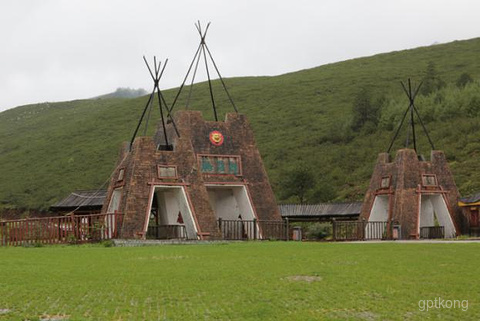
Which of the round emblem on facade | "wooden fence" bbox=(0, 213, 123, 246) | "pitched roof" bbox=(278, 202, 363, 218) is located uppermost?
the round emblem on facade

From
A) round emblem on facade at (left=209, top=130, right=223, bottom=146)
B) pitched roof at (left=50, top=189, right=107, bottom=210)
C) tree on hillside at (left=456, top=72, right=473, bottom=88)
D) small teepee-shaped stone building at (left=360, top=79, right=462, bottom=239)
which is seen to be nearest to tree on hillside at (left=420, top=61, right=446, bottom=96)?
tree on hillside at (left=456, top=72, right=473, bottom=88)

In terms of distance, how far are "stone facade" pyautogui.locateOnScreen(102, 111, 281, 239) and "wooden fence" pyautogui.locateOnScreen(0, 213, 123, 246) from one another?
94 centimetres

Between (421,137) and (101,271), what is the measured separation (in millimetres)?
58150

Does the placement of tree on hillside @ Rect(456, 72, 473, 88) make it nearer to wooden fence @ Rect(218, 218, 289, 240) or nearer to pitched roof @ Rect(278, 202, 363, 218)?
pitched roof @ Rect(278, 202, 363, 218)

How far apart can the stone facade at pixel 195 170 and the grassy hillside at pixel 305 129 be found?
16883 millimetres

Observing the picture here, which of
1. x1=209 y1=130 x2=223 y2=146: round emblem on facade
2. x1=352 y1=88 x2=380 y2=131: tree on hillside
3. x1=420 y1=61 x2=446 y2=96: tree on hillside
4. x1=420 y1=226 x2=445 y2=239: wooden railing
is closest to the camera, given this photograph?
x1=209 y1=130 x2=223 y2=146: round emblem on facade

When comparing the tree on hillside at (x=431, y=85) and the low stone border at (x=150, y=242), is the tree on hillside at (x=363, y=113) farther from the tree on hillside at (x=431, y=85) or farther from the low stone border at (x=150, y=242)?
the low stone border at (x=150, y=242)

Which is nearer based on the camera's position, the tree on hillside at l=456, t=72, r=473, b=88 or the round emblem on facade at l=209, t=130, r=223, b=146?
the round emblem on facade at l=209, t=130, r=223, b=146

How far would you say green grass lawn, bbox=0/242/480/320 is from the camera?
10.2m

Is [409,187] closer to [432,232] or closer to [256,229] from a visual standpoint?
[432,232]

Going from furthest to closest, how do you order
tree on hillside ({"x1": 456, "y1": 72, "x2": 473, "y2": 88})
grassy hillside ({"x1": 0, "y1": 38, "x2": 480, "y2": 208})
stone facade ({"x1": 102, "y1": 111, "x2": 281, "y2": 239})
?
tree on hillside ({"x1": 456, "y1": 72, "x2": 473, "y2": 88}), grassy hillside ({"x1": 0, "y1": 38, "x2": 480, "y2": 208}), stone facade ({"x1": 102, "y1": 111, "x2": 281, "y2": 239})

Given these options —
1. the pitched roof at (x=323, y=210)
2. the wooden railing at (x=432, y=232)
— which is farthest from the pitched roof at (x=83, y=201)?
the wooden railing at (x=432, y=232)

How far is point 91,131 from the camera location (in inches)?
3826

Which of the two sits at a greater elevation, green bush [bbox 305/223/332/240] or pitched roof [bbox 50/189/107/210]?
pitched roof [bbox 50/189/107/210]
